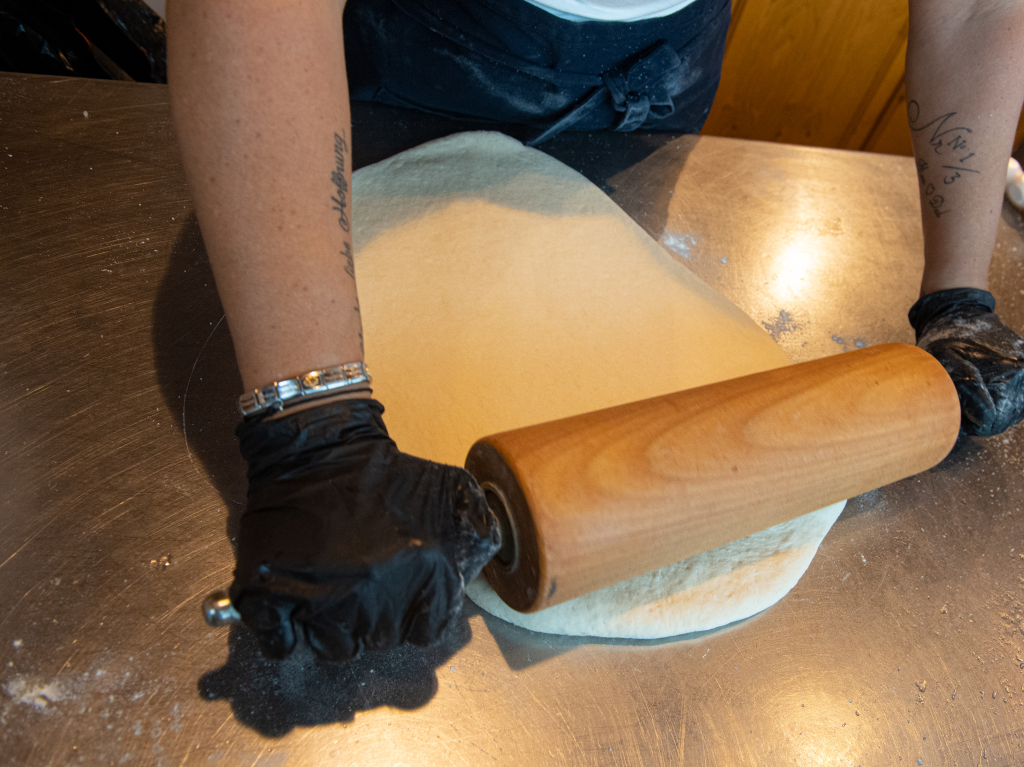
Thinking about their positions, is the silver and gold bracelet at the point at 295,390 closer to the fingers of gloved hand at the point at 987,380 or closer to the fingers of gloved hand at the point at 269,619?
the fingers of gloved hand at the point at 269,619

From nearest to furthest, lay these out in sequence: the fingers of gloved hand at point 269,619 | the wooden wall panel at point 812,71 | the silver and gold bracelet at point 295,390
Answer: the fingers of gloved hand at point 269,619
the silver and gold bracelet at point 295,390
the wooden wall panel at point 812,71

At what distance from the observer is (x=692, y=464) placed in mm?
817

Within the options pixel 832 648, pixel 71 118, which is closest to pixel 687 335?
pixel 832 648

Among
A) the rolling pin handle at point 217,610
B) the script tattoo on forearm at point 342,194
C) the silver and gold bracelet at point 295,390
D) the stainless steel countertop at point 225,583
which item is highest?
the script tattoo on forearm at point 342,194

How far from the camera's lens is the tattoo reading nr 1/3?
4.40 ft

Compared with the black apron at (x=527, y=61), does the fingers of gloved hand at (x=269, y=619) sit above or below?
below

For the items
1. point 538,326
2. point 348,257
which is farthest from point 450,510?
point 538,326

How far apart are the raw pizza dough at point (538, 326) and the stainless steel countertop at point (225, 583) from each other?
7 cm

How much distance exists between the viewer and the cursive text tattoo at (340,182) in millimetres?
848

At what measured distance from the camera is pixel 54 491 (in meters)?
0.96

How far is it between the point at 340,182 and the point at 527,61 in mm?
833

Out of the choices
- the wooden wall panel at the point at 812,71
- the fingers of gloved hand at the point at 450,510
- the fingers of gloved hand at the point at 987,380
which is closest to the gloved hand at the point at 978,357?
the fingers of gloved hand at the point at 987,380

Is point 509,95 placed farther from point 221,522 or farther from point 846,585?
point 846,585

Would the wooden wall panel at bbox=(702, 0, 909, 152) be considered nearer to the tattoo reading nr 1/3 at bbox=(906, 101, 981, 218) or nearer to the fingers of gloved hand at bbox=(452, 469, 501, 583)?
the tattoo reading nr 1/3 at bbox=(906, 101, 981, 218)
